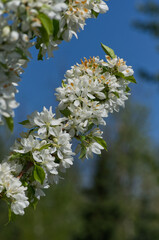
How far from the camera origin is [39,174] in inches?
55.3

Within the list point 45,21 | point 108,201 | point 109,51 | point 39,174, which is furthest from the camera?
point 108,201

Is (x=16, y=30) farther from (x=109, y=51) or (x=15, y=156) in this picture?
(x=109, y=51)

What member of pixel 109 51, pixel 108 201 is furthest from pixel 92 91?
pixel 108 201

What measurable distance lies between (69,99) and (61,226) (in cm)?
1092

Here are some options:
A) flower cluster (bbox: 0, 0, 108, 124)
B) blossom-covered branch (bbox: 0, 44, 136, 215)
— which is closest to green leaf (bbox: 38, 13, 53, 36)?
flower cluster (bbox: 0, 0, 108, 124)

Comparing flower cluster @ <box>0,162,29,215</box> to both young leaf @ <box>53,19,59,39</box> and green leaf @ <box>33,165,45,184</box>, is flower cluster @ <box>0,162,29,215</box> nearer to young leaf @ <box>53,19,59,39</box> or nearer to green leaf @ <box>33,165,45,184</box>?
green leaf @ <box>33,165,45,184</box>

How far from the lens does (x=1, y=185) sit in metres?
1.42

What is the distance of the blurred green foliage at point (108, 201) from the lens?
10492 mm

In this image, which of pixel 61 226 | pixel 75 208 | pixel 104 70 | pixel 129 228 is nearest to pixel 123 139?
pixel 129 228

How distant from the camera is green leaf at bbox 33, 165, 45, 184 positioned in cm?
139

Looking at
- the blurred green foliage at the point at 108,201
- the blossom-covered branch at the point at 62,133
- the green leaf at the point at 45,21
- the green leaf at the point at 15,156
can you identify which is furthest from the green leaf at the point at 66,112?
the blurred green foliage at the point at 108,201

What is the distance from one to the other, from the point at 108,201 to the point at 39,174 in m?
13.2

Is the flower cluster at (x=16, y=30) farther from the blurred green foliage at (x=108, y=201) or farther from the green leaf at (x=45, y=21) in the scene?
the blurred green foliage at (x=108, y=201)

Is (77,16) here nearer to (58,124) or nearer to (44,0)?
(44,0)
